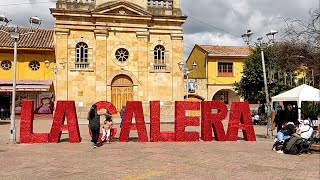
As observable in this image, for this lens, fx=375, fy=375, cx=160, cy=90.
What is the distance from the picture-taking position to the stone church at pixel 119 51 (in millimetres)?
29875

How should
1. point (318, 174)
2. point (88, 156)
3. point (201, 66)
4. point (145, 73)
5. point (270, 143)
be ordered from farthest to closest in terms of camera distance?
point (201, 66)
point (145, 73)
point (270, 143)
point (88, 156)
point (318, 174)

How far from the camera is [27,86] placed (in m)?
31.5

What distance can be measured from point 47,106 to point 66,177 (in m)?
25.1

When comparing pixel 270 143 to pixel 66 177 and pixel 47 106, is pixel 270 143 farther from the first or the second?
pixel 47 106

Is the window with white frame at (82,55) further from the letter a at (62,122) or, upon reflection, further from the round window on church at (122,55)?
the letter a at (62,122)

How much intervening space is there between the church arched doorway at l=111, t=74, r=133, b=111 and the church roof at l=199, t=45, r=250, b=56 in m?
13.8

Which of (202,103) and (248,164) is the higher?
(202,103)

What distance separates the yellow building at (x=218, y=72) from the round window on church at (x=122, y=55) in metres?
11.2

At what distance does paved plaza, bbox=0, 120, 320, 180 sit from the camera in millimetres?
8609

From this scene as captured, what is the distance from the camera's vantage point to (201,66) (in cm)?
4391

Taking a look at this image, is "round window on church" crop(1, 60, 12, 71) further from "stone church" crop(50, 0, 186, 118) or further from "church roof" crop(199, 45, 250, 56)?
"church roof" crop(199, 45, 250, 56)

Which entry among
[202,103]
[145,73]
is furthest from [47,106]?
[202,103]

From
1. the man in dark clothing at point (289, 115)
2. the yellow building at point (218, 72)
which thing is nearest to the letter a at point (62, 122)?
the man in dark clothing at point (289, 115)

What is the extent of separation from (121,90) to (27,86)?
7.96 meters
